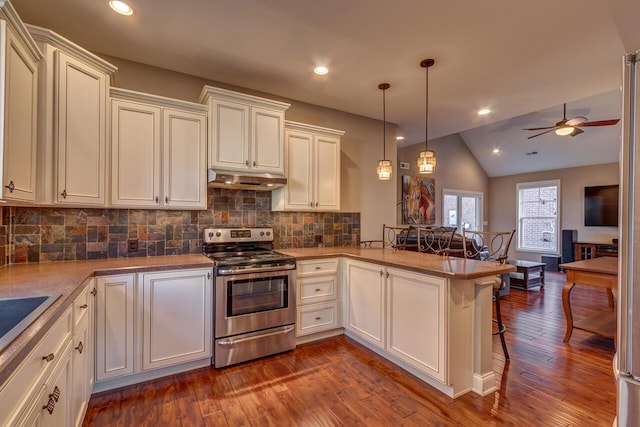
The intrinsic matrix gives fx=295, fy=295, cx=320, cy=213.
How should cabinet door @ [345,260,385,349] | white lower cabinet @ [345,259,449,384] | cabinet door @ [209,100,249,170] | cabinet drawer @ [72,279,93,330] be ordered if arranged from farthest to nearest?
cabinet door @ [209,100,249,170]
cabinet door @ [345,260,385,349]
white lower cabinet @ [345,259,449,384]
cabinet drawer @ [72,279,93,330]

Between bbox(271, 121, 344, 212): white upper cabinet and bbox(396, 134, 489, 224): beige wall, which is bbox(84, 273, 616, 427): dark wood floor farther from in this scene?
bbox(396, 134, 489, 224): beige wall

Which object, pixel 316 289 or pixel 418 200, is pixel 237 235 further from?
pixel 418 200

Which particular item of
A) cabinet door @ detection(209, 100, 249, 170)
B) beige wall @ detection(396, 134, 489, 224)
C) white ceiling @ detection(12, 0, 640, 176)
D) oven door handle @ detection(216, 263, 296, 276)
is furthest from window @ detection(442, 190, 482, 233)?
cabinet door @ detection(209, 100, 249, 170)

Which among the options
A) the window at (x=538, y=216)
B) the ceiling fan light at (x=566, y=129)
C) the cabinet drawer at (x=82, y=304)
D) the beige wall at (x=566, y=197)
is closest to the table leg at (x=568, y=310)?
the ceiling fan light at (x=566, y=129)

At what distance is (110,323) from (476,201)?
30.5ft

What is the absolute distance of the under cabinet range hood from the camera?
2750 mm

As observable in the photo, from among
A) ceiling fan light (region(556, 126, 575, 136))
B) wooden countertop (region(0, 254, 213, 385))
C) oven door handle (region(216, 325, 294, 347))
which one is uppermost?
ceiling fan light (region(556, 126, 575, 136))

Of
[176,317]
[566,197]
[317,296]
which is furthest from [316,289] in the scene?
[566,197]

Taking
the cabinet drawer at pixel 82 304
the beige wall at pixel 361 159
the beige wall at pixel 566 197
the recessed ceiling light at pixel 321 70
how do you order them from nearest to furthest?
the cabinet drawer at pixel 82 304 → the recessed ceiling light at pixel 321 70 → the beige wall at pixel 361 159 → the beige wall at pixel 566 197

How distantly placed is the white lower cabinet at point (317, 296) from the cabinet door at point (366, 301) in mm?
142

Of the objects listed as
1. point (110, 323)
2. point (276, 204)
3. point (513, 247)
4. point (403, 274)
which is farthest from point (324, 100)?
point (513, 247)

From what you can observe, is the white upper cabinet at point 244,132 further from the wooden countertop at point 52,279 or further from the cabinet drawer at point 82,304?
the cabinet drawer at point 82,304

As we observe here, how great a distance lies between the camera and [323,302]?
3107mm

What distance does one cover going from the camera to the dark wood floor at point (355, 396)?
1.91 metres
